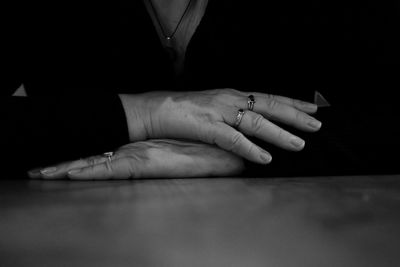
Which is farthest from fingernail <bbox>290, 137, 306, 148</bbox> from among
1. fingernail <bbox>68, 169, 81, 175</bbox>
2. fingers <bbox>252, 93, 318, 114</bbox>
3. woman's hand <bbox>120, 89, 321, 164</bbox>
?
fingernail <bbox>68, 169, 81, 175</bbox>

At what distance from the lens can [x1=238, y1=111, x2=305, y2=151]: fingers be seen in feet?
2.41

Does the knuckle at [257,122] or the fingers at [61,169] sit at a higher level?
the knuckle at [257,122]

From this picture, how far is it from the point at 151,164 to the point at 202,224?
28cm

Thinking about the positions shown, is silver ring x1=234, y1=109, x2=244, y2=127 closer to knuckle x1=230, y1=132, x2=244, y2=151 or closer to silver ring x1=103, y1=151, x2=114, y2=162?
knuckle x1=230, y1=132, x2=244, y2=151

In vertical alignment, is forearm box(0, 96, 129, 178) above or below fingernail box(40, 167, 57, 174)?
above

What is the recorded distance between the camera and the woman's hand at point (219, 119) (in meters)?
0.74

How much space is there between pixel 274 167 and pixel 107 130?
10.9 inches

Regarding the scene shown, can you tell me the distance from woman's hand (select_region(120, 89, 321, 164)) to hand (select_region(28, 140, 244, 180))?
0.09 feet

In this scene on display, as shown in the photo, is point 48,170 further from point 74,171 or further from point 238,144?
point 238,144

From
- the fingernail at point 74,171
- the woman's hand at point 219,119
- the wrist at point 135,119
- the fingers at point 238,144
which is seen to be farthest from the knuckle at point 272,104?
the fingernail at point 74,171

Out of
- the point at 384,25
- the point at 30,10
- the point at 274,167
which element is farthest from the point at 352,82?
the point at 30,10

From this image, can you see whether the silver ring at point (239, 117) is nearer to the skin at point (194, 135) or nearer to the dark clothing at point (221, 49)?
the skin at point (194, 135)

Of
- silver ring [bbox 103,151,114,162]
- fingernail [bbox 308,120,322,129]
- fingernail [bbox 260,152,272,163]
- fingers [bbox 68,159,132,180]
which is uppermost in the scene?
fingernail [bbox 308,120,322,129]

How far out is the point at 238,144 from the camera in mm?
726
